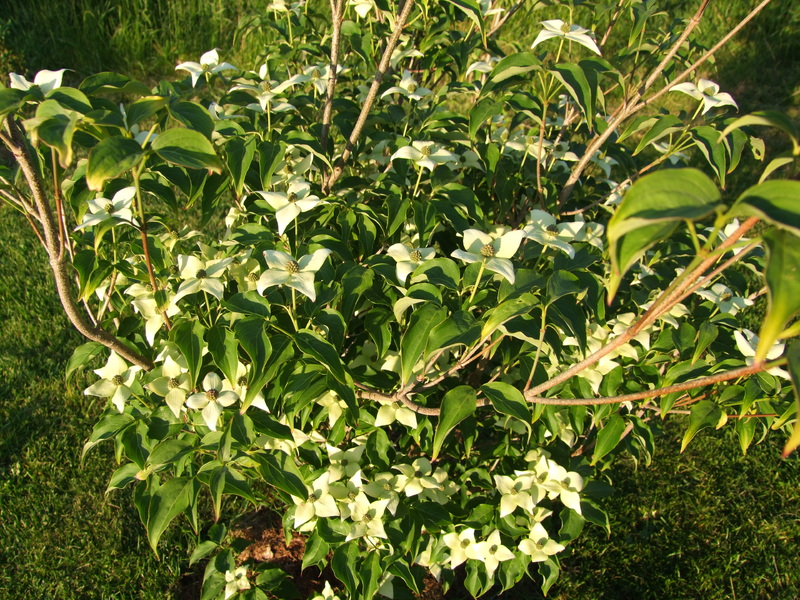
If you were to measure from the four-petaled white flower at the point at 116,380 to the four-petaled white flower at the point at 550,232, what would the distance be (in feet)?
3.51

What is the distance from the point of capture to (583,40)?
5.49 ft

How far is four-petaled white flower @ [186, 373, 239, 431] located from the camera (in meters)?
1.54

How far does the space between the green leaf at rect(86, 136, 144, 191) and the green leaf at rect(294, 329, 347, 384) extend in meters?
0.49

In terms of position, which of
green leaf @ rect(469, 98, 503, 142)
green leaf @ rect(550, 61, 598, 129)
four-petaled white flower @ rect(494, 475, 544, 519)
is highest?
green leaf @ rect(550, 61, 598, 129)

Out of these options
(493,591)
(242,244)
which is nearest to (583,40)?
(242,244)

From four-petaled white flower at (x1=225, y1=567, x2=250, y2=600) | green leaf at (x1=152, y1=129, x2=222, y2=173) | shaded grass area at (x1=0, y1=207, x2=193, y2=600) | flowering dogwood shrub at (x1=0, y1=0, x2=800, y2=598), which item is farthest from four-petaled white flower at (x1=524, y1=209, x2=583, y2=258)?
shaded grass area at (x1=0, y1=207, x2=193, y2=600)

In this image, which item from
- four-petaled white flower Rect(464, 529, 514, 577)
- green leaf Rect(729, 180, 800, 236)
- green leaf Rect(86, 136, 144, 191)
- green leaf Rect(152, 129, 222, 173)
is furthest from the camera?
four-petaled white flower Rect(464, 529, 514, 577)

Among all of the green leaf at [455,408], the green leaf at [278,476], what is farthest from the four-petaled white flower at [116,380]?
the green leaf at [455,408]

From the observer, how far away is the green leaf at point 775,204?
77 centimetres

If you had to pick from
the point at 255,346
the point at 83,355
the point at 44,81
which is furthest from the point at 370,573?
the point at 44,81

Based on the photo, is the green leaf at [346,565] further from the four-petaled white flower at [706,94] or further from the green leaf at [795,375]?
the four-petaled white flower at [706,94]

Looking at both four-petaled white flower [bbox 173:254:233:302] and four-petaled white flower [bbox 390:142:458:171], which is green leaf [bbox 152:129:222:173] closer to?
four-petaled white flower [bbox 173:254:233:302]

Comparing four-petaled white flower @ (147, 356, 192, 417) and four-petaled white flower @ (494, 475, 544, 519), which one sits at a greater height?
four-petaled white flower @ (147, 356, 192, 417)

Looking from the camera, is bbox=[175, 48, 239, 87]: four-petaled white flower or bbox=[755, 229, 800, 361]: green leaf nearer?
bbox=[755, 229, 800, 361]: green leaf
